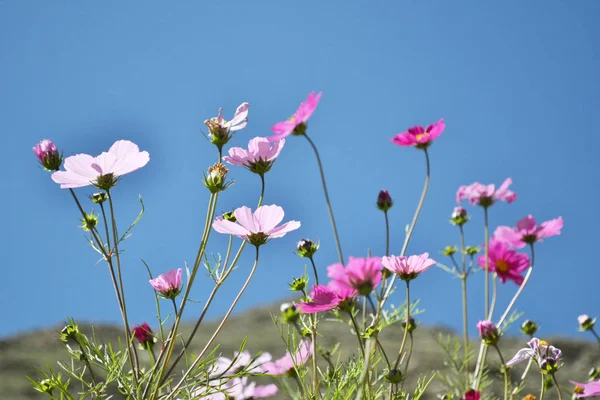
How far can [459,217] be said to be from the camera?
1.43 metres

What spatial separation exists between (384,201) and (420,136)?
0.12 metres

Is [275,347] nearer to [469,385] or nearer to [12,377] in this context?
[12,377]

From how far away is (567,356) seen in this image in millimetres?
2771

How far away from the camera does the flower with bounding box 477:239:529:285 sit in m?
1.43

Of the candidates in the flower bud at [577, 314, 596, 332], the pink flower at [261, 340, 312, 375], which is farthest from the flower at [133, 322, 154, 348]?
the flower bud at [577, 314, 596, 332]

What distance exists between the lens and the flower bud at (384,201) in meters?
1.07

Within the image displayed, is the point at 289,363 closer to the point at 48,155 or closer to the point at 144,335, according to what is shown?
the point at 144,335

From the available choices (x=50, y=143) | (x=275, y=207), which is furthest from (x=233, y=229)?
(x=50, y=143)

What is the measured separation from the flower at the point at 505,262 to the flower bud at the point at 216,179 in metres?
0.82

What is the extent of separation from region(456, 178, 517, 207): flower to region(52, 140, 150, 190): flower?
85 centimetres

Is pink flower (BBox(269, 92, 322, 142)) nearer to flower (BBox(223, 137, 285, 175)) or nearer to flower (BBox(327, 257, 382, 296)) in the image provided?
flower (BBox(223, 137, 285, 175))

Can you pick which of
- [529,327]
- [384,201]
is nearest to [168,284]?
[384,201]

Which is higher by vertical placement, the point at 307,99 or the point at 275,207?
the point at 307,99

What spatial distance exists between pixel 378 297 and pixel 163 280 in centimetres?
32
